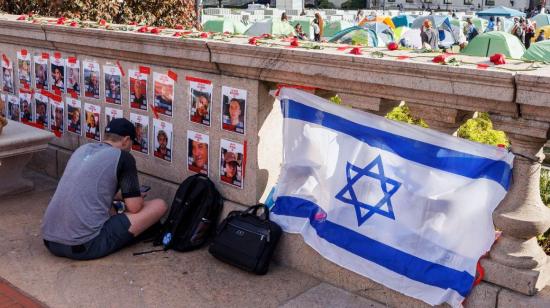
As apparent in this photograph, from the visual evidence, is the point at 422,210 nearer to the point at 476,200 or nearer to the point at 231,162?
the point at 476,200

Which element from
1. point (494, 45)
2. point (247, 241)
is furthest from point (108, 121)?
point (494, 45)

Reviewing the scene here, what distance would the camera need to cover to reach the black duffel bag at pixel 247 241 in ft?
15.1

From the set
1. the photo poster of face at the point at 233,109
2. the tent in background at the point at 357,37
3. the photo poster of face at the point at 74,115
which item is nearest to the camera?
the photo poster of face at the point at 233,109

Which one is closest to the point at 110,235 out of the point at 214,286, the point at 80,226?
the point at 80,226

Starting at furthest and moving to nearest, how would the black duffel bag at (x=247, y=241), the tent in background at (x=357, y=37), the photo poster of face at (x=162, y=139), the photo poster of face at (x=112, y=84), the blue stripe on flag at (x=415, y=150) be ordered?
the tent in background at (x=357, y=37) → the photo poster of face at (x=112, y=84) → the photo poster of face at (x=162, y=139) → the black duffel bag at (x=247, y=241) → the blue stripe on flag at (x=415, y=150)

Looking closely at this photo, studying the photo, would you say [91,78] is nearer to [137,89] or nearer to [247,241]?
[137,89]

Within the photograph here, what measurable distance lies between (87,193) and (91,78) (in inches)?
75.3

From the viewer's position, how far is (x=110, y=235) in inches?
195

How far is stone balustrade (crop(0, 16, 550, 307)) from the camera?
3.56m

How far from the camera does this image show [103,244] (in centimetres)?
492

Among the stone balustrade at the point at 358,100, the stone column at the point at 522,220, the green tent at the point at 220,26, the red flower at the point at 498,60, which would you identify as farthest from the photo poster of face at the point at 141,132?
the green tent at the point at 220,26

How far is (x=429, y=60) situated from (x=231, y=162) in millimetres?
1888

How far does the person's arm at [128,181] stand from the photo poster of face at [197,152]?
2.12 ft

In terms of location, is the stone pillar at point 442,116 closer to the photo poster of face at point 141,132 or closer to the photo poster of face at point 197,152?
the photo poster of face at point 197,152
